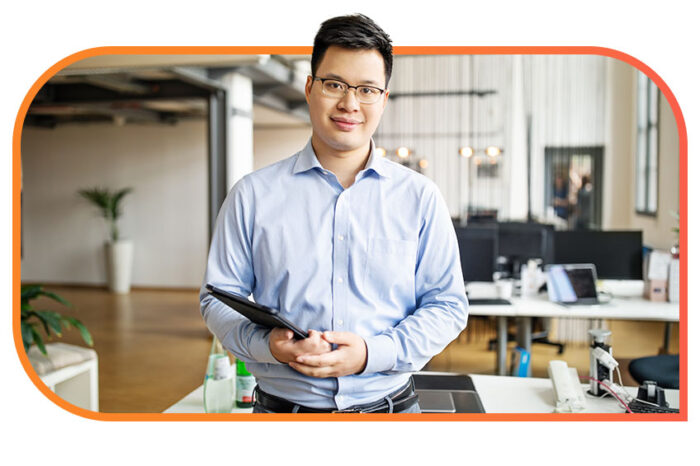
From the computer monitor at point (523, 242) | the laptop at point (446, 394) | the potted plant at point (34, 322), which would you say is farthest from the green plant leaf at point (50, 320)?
the computer monitor at point (523, 242)

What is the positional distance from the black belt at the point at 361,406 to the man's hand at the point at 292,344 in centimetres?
20

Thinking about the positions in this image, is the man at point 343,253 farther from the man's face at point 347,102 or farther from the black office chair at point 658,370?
the black office chair at point 658,370

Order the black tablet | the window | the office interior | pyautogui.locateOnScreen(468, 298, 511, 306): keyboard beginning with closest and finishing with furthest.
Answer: the black tablet, pyautogui.locateOnScreen(468, 298, 511, 306): keyboard, the office interior, the window

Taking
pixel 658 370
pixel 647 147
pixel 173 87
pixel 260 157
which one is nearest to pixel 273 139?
pixel 260 157

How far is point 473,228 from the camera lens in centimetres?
429

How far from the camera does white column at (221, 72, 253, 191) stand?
21.0 ft

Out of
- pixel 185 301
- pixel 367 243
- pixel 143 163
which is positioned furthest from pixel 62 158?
pixel 367 243

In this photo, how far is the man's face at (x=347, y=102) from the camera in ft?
4.66

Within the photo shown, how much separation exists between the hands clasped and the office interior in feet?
14.0

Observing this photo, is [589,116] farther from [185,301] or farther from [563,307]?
[185,301]

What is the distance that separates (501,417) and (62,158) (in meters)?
10.1

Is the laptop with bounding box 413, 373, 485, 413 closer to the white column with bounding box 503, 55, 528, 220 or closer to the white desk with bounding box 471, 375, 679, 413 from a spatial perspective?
the white desk with bounding box 471, 375, 679, 413

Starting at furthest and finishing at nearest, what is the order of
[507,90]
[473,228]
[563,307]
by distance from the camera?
[507,90]
[473,228]
[563,307]

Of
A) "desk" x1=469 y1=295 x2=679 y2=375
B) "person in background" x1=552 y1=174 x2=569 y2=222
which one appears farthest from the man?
"person in background" x1=552 y1=174 x2=569 y2=222
